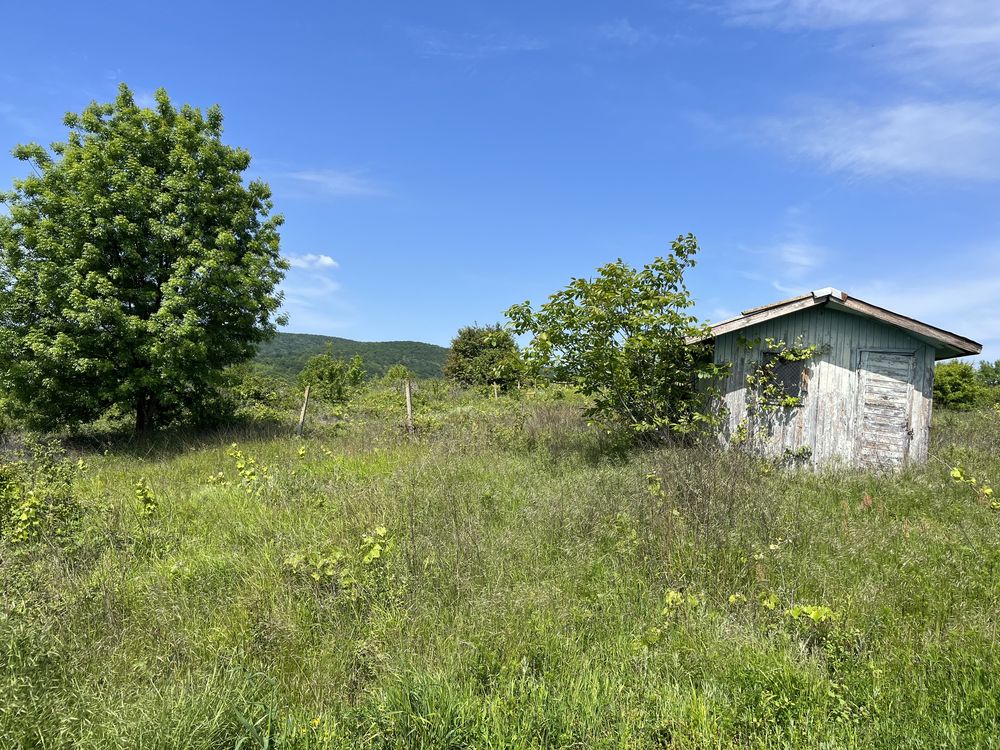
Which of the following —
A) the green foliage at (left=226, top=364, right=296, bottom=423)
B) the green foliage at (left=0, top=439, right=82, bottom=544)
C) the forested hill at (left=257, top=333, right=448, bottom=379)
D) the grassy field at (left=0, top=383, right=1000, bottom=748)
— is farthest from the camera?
the forested hill at (left=257, top=333, right=448, bottom=379)

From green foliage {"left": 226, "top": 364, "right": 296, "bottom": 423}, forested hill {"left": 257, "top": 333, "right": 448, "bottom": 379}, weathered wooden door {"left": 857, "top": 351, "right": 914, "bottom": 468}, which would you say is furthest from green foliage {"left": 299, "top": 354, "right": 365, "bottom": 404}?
forested hill {"left": 257, "top": 333, "right": 448, "bottom": 379}

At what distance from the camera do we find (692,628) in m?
3.85

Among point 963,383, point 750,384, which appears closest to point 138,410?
point 750,384

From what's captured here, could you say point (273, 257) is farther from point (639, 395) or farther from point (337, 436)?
point (639, 395)

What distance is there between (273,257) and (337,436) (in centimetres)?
557

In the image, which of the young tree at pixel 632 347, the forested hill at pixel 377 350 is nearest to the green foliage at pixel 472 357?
the young tree at pixel 632 347

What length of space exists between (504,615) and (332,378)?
92.3 feet

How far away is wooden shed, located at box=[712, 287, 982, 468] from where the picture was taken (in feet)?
30.2

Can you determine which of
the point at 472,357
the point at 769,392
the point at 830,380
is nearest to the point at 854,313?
the point at 830,380

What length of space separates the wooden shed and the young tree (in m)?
0.65

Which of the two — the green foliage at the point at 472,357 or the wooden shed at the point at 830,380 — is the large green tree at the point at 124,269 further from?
the green foliage at the point at 472,357

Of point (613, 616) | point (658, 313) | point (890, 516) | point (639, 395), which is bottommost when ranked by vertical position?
point (613, 616)

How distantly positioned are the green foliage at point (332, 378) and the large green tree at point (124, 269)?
1095cm

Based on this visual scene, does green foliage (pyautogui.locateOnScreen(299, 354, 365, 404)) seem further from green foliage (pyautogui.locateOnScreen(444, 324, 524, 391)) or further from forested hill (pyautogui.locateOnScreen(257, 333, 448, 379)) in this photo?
forested hill (pyautogui.locateOnScreen(257, 333, 448, 379))
